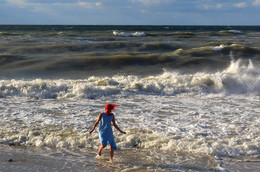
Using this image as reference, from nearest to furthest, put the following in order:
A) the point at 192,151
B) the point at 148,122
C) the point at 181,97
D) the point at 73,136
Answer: the point at 192,151 → the point at 73,136 → the point at 148,122 → the point at 181,97

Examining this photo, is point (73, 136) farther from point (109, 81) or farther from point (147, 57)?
point (147, 57)

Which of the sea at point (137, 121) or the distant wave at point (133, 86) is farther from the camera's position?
the distant wave at point (133, 86)

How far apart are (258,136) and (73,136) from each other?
158 inches

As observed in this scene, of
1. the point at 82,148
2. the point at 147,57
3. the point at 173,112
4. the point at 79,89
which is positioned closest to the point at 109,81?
the point at 79,89

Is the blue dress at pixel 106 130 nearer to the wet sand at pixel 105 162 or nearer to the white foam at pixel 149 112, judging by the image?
the wet sand at pixel 105 162

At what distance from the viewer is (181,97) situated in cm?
1137

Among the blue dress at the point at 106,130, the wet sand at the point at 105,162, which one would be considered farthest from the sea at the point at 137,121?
the blue dress at the point at 106,130

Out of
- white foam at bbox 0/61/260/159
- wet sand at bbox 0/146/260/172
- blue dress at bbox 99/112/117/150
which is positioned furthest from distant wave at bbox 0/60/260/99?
blue dress at bbox 99/112/117/150

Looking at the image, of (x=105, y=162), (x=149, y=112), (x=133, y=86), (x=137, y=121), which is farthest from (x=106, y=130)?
(x=133, y=86)

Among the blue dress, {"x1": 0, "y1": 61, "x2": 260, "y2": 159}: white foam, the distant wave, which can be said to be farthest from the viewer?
the distant wave

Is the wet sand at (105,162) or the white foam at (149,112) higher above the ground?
the white foam at (149,112)

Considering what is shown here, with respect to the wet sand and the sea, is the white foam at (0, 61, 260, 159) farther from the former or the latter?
the wet sand

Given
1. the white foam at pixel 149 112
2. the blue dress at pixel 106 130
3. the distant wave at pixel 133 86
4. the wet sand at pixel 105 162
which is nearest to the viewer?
the wet sand at pixel 105 162

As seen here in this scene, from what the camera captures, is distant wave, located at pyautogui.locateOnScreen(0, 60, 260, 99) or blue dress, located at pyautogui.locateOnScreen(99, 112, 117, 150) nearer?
blue dress, located at pyautogui.locateOnScreen(99, 112, 117, 150)
